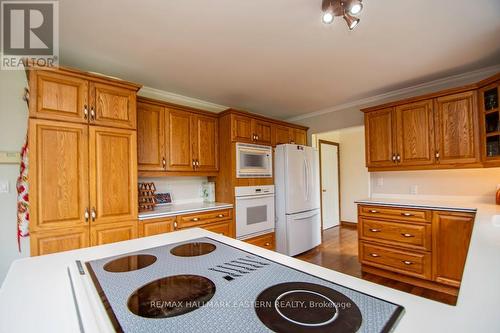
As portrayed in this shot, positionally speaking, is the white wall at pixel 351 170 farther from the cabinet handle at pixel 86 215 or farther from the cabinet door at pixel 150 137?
the cabinet handle at pixel 86 215

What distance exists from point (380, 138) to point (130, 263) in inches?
122

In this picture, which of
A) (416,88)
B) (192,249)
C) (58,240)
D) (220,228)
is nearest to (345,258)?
(220,228)

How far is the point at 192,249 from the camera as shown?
3.50 feet

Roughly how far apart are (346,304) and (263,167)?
272 cm

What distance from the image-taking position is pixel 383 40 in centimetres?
194

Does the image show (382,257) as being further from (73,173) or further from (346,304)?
(73,173)

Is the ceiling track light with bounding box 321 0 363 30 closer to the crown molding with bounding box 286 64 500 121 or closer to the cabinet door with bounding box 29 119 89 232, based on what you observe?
the cabinet door with bounding box 29 119 89 232

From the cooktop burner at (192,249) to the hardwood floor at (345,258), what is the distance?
7.67 ft

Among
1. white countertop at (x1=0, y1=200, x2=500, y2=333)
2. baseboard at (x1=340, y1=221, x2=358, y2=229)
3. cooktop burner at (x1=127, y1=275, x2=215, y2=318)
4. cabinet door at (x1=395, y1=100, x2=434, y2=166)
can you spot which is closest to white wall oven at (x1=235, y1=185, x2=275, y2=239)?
cabinet door at (x1=395, y1=100, x2=434, y2=166)

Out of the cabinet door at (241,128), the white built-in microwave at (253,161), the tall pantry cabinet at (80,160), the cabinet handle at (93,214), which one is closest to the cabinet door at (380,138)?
the white built-in microwave at (253,161)

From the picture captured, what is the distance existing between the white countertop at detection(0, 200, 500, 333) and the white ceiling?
1569 millimetres

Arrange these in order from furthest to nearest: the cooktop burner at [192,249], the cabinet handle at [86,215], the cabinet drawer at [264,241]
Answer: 1. the cabinet drawer at [264,241]
2. the cabinet handle at [86,215]
3. the cooktop burner at [192,249]

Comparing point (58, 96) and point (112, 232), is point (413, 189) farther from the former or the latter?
point (58, 96)

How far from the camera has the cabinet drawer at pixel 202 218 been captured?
250 cm
